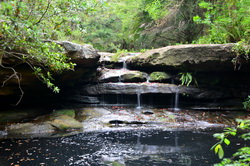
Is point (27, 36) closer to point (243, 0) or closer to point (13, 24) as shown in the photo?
point (13, 24)

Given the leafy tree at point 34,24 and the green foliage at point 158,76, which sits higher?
the leafy tree at point 34,24

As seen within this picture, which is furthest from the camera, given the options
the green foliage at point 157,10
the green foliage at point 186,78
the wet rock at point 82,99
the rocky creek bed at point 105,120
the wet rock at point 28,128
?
→ the green foliage at point 157,10

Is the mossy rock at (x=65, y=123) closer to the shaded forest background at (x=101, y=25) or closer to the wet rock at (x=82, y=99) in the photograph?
the shaded forest background at (x=101, y=25)

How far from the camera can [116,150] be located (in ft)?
16.6

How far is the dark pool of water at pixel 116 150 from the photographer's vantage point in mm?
4344

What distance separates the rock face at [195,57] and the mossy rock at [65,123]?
484 cm

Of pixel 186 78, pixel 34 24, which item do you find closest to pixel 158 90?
pixel 186 78

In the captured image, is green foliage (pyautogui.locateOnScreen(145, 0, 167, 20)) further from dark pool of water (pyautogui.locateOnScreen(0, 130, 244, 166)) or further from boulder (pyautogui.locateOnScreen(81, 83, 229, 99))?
dark pool of water (pyautogui.locateOnScreen(0, 130, 244, 166))

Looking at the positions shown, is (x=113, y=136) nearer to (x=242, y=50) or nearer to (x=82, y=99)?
(x=82, y=99)

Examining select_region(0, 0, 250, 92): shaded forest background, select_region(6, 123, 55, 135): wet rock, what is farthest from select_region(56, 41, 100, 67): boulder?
select_region(6, 123, 55, 135): wet rock

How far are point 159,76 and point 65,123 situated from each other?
215 inches

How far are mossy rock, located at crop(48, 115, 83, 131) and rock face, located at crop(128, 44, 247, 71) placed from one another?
484cm

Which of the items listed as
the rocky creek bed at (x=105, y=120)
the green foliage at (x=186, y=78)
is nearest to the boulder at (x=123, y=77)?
the rocky creek bed at (x=105, y=120)

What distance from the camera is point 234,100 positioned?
993 cm
